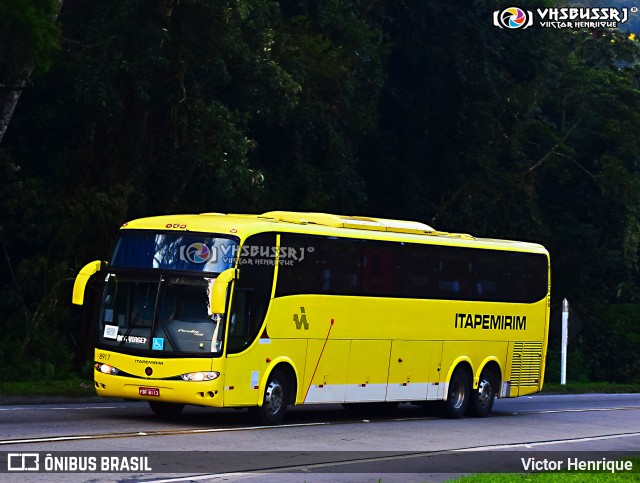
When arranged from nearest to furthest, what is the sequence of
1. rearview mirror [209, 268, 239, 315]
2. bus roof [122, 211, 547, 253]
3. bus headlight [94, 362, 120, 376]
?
rearview mirror [209, 268, 239, 315] → bus headlight [94, 362, 120, 376] → bus roof [122, 211, 547, 253]

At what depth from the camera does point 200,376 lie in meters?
20.1

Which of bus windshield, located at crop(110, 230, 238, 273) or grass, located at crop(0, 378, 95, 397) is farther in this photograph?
grass, located at crop(0, 378, 95, 397)

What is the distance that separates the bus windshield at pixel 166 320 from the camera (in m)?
20.3

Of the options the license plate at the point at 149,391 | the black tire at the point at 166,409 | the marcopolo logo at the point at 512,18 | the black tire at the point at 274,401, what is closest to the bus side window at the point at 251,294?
the black tire at the point at 274,401

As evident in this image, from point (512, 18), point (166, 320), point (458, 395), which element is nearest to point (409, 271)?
point (458, 395)

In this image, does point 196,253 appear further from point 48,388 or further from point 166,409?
point 48,388

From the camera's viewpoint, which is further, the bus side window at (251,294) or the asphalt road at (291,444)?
the bus side window at (251,294)

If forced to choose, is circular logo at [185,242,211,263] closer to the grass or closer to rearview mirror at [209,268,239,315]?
rearview mirror at [209,268,239,315]

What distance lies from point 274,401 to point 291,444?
3288 millimetres

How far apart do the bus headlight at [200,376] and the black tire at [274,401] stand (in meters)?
1.33

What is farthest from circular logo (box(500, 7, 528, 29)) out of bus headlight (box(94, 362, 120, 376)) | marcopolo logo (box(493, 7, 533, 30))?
bus headlight (box(94, 362, 120, 376))

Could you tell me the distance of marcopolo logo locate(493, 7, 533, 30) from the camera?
40.2 m

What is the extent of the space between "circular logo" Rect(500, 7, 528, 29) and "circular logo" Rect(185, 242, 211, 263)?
21.8 metres

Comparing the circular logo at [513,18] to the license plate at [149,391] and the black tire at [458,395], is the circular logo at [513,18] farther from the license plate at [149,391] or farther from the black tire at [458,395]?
the license plate at [149,391]
